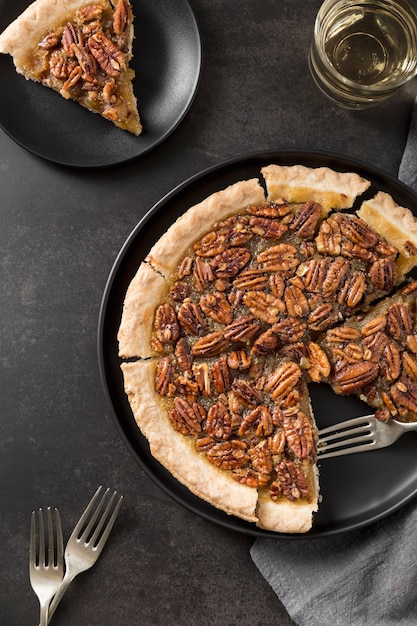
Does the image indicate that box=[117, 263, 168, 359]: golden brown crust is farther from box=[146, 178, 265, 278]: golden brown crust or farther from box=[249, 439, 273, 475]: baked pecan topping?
box=[249, 439, 273, 475]: baked pecan topping

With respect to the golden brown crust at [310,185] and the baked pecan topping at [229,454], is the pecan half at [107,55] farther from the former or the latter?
the baked pecan topping at [229,454]

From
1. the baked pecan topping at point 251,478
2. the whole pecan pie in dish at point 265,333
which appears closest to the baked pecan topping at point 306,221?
the whole pecan pie in dish at point 265,333

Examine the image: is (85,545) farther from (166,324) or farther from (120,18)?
(120,18)

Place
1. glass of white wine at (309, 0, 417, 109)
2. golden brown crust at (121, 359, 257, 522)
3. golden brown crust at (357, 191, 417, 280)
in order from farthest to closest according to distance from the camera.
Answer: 1. glass of white wine at (309, 0, 417, 109)
2. golden brown crust at (357, 191, 417, 280)
3. golden brown crust at (121, 359, 257, 522)

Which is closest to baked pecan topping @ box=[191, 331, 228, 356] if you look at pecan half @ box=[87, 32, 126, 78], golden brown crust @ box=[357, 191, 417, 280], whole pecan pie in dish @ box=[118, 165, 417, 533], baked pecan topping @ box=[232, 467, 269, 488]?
whole pecan pie in dish @ box=[118, 165, 417, 533]

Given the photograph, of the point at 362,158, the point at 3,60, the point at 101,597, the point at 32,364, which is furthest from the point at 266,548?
the point at 3,60

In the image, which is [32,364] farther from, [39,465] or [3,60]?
[3,60]
